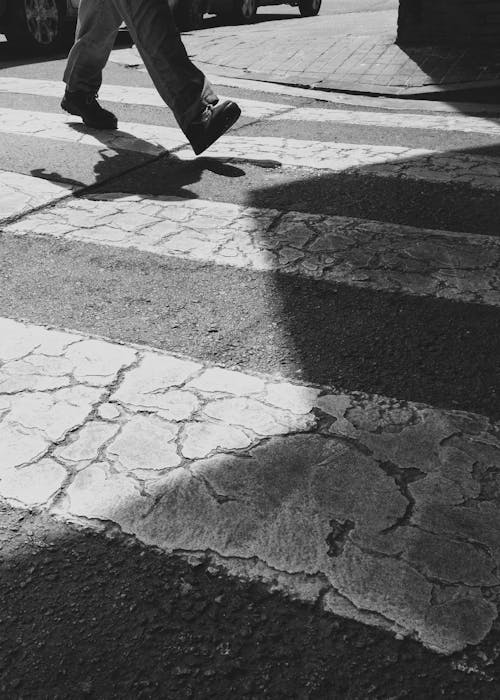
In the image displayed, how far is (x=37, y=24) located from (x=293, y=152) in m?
5.29

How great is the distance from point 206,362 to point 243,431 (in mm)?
419

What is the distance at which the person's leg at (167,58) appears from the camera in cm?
419

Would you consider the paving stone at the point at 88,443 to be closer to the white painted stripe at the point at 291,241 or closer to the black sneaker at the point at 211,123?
the white painted stripe at the point at 291,241

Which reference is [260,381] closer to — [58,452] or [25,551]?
[58,452]

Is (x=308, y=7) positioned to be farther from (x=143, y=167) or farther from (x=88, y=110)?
(x=143, y=167)

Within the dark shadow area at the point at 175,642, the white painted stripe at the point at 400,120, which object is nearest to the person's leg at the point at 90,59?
the white painted stripe at the point at 400,120

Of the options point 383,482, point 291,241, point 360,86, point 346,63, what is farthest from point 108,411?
point 346,63

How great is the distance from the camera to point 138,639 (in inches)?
59.9

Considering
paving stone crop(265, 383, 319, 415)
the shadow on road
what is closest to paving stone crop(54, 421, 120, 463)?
the shadow on road

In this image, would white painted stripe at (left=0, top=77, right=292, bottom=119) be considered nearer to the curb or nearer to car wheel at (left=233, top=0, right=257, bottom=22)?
the curb

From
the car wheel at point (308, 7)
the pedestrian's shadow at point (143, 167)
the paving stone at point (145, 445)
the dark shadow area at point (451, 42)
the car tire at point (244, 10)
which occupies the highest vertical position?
the paving stone at point (145, 445)

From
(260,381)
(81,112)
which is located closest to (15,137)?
(81,112)

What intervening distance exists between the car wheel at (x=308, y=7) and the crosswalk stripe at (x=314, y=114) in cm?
747

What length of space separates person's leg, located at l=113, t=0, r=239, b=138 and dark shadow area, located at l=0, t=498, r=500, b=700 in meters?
3.10
